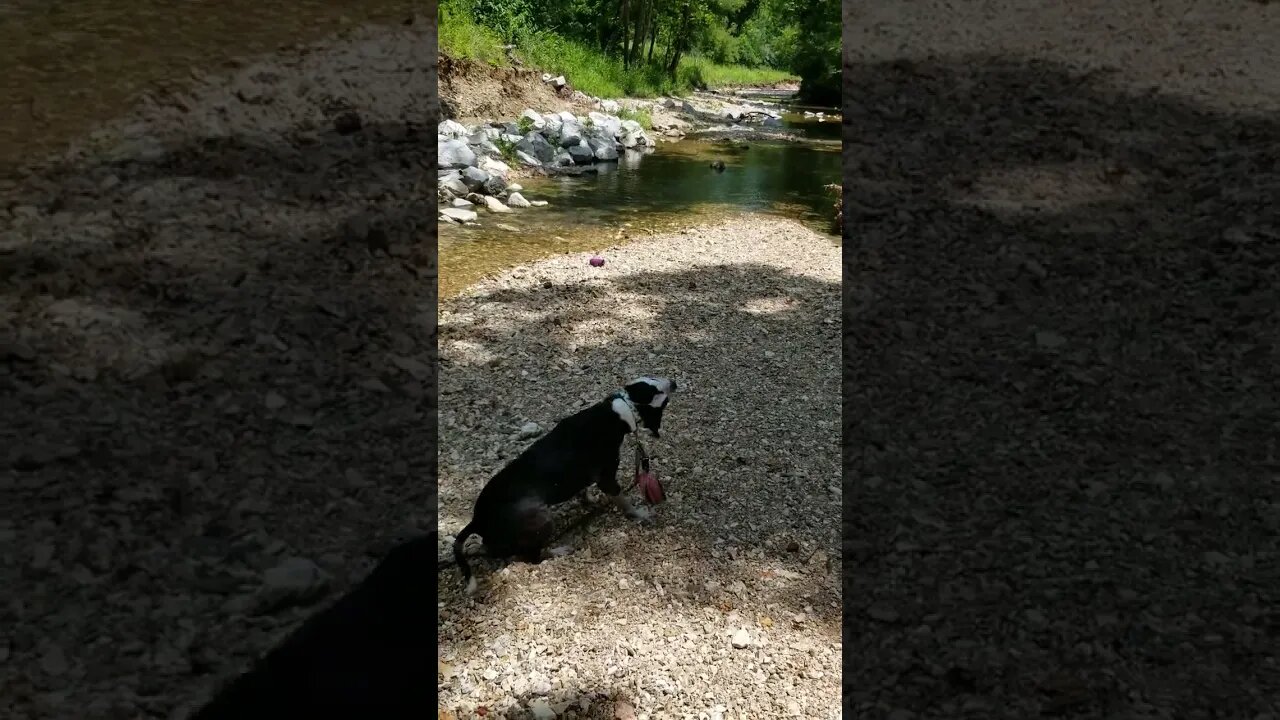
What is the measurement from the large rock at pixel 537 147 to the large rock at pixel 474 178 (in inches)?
115

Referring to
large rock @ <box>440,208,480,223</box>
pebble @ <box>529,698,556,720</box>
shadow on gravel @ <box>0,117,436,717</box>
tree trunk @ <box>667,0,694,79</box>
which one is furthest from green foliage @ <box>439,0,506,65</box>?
pebble @ <box>529,698,556,720</box>

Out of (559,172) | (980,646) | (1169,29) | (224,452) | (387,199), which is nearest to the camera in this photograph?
(980,646)

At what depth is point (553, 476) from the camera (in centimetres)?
294

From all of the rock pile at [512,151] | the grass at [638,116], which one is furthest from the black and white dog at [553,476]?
the grass at [638,116]

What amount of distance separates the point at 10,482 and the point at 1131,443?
354 centimetres

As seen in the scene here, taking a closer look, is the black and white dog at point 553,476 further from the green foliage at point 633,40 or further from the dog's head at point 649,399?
the green foliage at point 633,40

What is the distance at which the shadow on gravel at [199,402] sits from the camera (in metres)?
2.24

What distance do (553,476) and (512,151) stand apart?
1065cm

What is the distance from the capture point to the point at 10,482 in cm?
261

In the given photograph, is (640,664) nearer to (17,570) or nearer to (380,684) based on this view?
(380,684)

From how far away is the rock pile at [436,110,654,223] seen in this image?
31.6ft

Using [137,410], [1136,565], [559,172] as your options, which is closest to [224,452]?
[137,410]

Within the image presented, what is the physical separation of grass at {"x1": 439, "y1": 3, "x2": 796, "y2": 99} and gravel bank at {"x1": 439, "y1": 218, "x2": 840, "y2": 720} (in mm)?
10196

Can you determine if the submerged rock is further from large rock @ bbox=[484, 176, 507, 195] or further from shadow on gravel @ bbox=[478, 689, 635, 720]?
shadow on gravel @ bbox=[478, 689, 635, 720]
